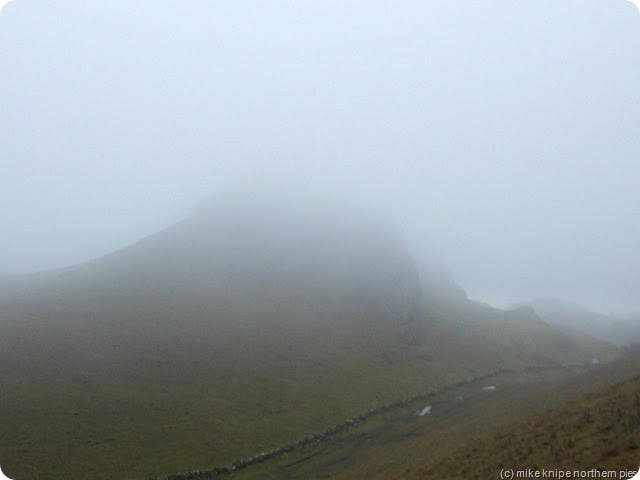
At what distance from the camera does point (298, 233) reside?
407 ft

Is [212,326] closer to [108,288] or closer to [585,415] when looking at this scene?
[108,288]

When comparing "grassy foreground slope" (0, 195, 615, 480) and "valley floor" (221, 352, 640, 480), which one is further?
"grassy foreground slope" (0, 195, 615, 480)

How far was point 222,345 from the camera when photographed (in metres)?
64.8

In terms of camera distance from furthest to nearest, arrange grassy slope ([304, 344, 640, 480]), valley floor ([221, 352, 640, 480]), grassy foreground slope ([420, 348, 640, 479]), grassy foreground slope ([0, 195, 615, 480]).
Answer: grassy foreground slope ([0, 195, 615, 480]), valley floor ([221, 352, 640, 480]), grassy slope ([304, 344, 640, 480]), grassy foreground slope ([420, 348, 640, 479])

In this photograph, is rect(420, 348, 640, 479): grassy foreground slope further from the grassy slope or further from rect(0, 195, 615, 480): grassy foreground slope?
rect(0, 195, 615, 480): grassy foreground slope

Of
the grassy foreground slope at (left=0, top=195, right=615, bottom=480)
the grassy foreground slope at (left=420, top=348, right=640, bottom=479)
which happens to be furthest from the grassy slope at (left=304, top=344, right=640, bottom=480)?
the grassy foreground slope at (left=0, top=195, right=615, bottom=480)

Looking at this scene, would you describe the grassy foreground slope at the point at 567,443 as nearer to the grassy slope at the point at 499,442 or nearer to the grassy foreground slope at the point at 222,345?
the grassy slope at the point at 499,442

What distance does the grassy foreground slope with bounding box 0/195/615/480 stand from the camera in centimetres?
3969

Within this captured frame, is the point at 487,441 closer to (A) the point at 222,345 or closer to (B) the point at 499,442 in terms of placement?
(B) the point at 499,442

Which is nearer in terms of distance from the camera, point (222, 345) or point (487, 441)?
point (487, 441)

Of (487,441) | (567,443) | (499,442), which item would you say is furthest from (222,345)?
(567,443)

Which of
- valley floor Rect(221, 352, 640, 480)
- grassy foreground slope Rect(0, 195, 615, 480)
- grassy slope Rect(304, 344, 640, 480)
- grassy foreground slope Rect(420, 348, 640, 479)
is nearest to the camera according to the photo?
grassy foreground slope Rect(420, 348, 640, 479)

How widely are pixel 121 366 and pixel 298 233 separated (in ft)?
247

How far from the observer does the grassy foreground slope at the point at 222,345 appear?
39688 millimetres
